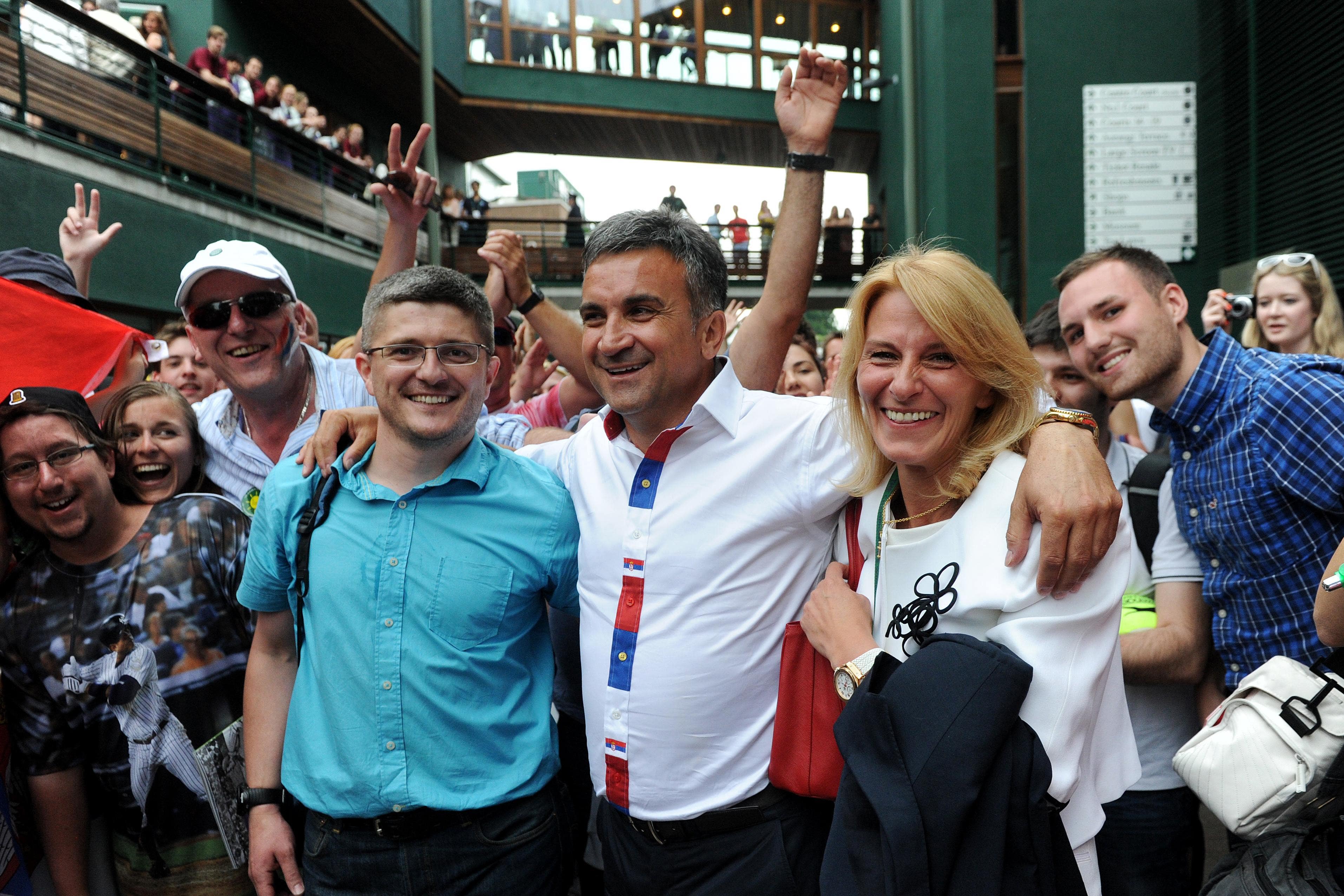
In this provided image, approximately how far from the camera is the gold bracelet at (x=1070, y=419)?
180 centimetres

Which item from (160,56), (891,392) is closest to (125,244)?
(160,56)

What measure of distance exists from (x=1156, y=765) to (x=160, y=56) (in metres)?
11.6

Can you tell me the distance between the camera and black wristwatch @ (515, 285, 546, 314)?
3484mm

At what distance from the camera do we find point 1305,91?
29.4 ft

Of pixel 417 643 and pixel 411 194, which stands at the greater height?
pixel 411 194

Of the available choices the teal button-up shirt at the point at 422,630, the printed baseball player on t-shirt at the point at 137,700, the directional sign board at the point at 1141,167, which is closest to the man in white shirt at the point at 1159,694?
the teal button-up shirt at the point at 422,630

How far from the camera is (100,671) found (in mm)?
2391

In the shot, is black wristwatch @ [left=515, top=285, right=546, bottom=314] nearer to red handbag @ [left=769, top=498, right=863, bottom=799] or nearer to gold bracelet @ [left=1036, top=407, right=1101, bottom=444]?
red handbag @ [left=769, top=498, right=863, bottom=799]

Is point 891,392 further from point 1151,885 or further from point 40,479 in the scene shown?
point 40,479

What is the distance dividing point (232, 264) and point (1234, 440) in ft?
10.3

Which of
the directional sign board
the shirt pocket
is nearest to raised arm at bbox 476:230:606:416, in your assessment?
the shirt pocket

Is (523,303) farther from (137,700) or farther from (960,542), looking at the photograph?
(960,542)

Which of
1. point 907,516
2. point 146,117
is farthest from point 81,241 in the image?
point 146,117

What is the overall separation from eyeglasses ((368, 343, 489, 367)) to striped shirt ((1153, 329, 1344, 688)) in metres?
2.08
